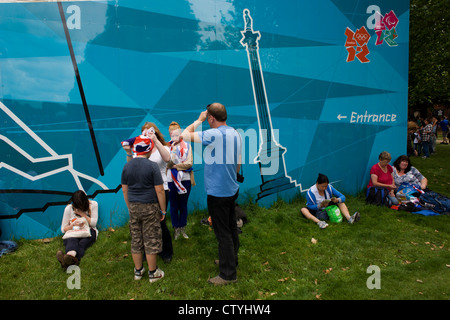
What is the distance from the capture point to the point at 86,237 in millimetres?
4320

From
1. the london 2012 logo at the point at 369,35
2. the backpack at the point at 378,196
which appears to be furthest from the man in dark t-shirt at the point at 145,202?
the london 2012 logo at the point at 369,35

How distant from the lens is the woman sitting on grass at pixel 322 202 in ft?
17.0

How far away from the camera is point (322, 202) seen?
525 cm

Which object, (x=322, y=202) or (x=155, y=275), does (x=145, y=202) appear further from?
(x=322, y=202)

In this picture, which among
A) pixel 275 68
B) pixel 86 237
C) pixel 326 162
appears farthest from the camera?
pixel 326 162

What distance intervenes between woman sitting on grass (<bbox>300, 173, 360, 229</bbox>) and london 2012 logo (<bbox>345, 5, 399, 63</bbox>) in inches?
127

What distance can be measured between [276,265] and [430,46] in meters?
11.7

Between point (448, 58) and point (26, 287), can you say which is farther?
point (448, 58)

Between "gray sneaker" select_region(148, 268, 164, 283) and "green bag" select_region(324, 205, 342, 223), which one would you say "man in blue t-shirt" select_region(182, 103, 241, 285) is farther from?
"green bag" select_region(324, 205, 342, 223)

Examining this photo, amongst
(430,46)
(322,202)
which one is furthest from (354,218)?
(430,46)

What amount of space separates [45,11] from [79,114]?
1.63 m

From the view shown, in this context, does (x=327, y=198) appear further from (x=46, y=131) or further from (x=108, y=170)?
(x=46, y=131)

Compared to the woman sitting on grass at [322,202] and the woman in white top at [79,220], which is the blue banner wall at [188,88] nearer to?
the woman in white top at [79,220]

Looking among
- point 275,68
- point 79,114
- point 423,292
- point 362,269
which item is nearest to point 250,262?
point 362,269
